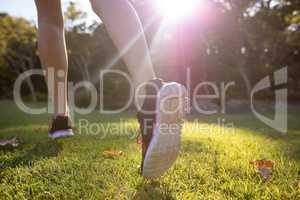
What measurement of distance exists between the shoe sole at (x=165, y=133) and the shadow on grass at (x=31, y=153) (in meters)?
0.74

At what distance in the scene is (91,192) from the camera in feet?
4.30

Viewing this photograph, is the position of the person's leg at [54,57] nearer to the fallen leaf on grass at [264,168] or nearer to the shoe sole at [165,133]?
the shoe sole at [165,133]

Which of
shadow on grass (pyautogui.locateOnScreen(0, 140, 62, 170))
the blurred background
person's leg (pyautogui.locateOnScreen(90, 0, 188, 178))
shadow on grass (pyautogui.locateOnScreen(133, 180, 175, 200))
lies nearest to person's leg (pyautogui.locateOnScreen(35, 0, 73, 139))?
shadow on grass (pyautogui.locateOnScreen(0, 140, 62, 170))

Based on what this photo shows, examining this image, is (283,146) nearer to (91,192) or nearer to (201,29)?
(91,192)

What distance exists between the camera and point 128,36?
1.59 metres

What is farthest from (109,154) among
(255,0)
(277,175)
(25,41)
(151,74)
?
(25,41)

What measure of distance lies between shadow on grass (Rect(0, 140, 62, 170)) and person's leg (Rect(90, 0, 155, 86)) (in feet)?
2.36

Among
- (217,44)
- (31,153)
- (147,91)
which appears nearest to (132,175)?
(147,91)

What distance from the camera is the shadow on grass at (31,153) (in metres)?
1.76

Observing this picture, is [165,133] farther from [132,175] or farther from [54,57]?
[54,57]

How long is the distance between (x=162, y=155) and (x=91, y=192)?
0.30 metres

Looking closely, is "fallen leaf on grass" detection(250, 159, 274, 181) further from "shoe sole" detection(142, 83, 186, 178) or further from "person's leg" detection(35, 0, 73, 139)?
"person's leg" detection(35, 0, 73, 139)

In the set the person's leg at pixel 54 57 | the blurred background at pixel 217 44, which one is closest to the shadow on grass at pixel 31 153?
the person's leg at pixel 54 57

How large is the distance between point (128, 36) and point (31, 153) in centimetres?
94
